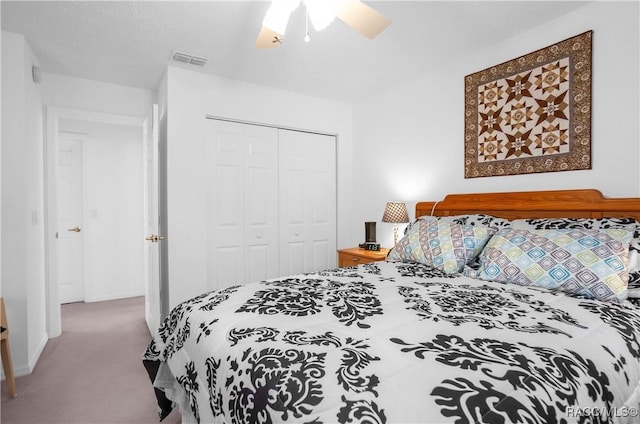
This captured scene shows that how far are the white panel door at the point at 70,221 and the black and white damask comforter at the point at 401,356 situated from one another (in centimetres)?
342

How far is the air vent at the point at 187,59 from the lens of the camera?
8.63ft

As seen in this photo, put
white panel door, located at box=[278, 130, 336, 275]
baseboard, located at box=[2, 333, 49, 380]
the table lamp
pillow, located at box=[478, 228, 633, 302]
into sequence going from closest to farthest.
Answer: pillow, located at box=[478, 228, 633, 302], baseboard, located at box=[2, 333, 49, 380], the table lamp, white panel door, located at box=[278, 130, 336, 275]

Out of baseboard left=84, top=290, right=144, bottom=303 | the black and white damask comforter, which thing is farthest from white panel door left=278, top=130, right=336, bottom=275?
baseboard left=84, top=290, right=144, bottom=303

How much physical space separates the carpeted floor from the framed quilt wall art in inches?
110

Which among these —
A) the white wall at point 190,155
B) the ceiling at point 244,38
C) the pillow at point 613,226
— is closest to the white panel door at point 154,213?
the white wall at point 190,155

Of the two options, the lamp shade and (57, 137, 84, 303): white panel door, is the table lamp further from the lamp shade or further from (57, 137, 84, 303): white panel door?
(57, 137, 84, 303): white panel door

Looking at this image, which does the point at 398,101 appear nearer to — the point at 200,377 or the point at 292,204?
the point at 292,204

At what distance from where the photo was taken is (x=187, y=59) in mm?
2721

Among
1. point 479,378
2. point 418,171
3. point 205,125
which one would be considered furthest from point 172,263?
point 479,378

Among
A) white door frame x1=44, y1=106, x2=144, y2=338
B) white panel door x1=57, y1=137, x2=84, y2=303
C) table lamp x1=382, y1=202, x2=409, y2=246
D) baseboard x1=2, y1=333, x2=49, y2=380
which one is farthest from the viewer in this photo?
white panel door x1=57, y1=137, x2=84, y2=303

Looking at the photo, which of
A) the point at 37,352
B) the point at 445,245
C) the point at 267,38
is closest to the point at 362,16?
the point at 267,38

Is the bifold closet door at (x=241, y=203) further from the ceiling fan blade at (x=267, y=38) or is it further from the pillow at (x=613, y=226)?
the pillow at (x=613, y=226)

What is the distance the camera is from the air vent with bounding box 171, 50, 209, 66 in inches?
104
